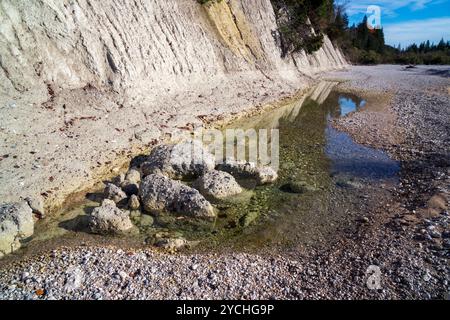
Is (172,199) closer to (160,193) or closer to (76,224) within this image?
(160,193)

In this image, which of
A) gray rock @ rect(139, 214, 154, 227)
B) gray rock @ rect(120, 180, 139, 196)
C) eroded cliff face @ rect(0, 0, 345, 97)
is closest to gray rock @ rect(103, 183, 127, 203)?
gray rock @ rect(120, 180, 139, 196)

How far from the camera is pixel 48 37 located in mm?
12703

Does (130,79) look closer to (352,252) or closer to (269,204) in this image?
(269,204)

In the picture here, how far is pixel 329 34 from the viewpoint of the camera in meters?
57.1

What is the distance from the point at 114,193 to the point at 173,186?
164 cm

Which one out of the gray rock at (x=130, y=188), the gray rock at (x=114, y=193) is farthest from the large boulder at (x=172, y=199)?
the gray rock at (x=114, y=193)

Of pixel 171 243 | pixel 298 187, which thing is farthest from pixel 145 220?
pixel 298 187

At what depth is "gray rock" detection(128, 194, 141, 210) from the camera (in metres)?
8.27

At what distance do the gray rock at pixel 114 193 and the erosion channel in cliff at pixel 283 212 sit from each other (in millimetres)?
337

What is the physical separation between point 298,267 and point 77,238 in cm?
479

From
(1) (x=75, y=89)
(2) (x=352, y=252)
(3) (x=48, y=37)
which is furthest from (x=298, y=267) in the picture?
(3) (x=48, y=37)

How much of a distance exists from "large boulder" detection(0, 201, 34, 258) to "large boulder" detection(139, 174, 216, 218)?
8.44 feet

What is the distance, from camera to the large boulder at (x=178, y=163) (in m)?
9.92
